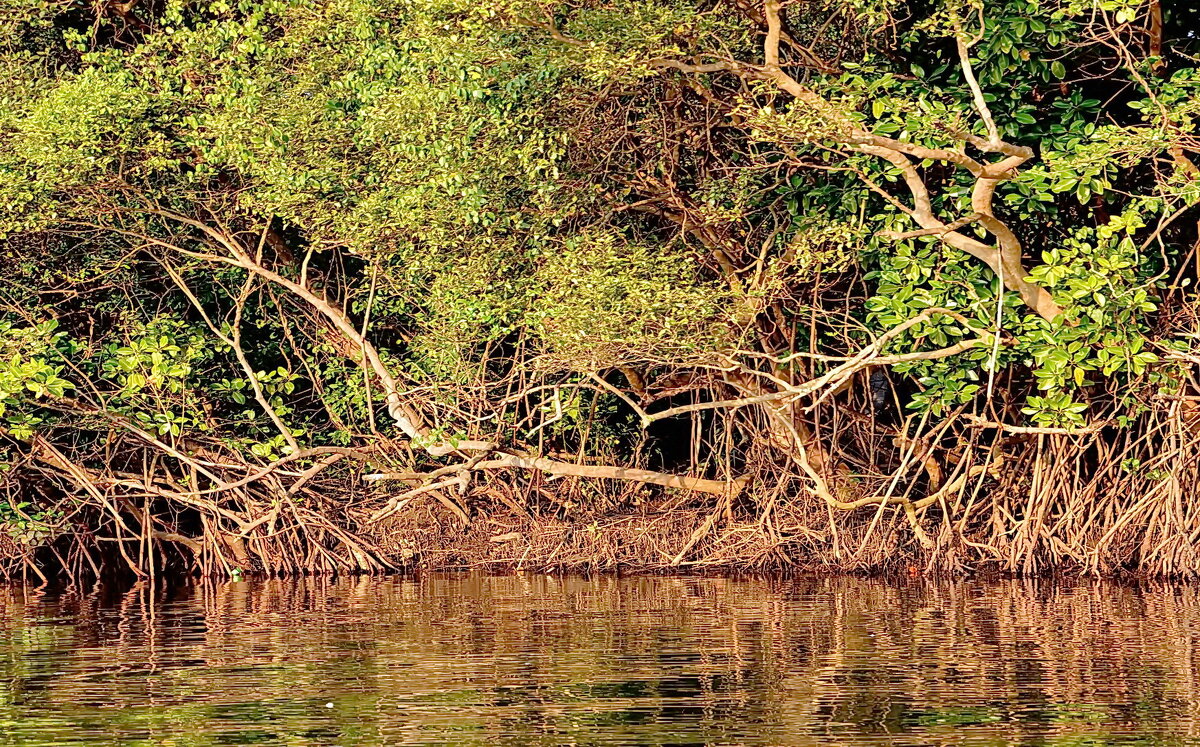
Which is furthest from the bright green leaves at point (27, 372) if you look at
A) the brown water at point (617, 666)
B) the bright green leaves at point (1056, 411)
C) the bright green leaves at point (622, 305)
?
the bright green leaves at point (1056, 411)

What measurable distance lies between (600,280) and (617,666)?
3.34 metres

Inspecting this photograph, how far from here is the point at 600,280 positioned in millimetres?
12086

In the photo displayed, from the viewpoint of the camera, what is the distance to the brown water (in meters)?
7.61

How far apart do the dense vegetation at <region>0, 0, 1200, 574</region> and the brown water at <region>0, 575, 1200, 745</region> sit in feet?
4.02

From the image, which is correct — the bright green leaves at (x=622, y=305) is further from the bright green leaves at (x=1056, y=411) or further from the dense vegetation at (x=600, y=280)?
the bright green leaves at (x=1056, y=411)

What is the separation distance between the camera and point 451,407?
565 inches

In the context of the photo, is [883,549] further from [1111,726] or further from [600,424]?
[1111,726]

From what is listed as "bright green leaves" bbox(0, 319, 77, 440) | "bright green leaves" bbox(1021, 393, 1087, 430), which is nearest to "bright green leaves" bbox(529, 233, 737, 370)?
"bright green leaves" bbox(1021, 393, 1087, 430)

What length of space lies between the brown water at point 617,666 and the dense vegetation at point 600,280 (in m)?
1.23

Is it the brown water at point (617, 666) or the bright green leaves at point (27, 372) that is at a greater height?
the bright green leaves at point (27, 372)

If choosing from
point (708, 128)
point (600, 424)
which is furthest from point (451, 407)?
point (708, 128)

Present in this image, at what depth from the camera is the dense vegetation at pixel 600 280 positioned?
11.6 m

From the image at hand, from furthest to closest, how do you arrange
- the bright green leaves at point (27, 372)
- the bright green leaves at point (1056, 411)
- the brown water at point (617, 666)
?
the bright green leaves at point (27, 372), the bright green leaves at point (1056, 411), the brown water at point (617, 666)

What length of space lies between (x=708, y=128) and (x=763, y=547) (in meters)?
3.30
